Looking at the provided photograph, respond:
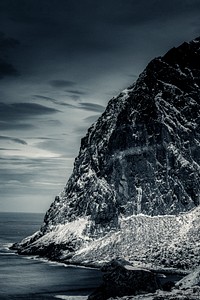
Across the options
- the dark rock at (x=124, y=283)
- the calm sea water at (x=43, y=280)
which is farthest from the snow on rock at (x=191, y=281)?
Answer: the calm sea water at (x=43, y=280)

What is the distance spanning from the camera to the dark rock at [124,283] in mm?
95750

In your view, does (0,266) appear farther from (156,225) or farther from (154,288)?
(154,288)

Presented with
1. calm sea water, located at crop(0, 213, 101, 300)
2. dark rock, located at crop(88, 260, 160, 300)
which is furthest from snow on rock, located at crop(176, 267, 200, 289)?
calm sea water, located at crop(0, 213, 101, 300)

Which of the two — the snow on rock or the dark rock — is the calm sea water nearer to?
the dark rock

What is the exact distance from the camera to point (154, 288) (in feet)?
319

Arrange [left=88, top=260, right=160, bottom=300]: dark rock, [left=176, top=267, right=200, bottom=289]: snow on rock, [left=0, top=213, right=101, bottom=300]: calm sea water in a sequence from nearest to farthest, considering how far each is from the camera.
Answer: [left=176, top=267, right=200, bottom=289]: snow on rock < [left=88, top=260, right=160, bottom=300]: dark rock < [left=0, top=213, right=101, bottom=300]: calm sea water

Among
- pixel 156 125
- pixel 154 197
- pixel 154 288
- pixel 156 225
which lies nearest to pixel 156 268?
pixel 156 225

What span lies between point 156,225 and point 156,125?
4343 cm

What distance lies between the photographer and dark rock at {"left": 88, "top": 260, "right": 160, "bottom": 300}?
95.8 metres

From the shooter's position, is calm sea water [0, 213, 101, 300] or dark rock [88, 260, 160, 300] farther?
calm sea water [0, 213, 101, 300]

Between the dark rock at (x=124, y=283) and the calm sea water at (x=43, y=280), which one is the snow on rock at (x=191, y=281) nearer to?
the dark rock at (x=124, y=283)

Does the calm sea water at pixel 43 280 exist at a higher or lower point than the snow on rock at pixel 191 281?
lower

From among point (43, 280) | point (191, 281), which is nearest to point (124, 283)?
point (191, 281)

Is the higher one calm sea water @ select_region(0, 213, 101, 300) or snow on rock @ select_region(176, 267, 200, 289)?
snow on rock @ select_region(176, 267, 200, 289)
